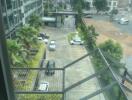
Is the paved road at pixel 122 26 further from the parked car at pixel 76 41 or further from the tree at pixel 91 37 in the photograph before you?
the parked car at pixel 76 41

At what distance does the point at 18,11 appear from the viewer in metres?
8.86

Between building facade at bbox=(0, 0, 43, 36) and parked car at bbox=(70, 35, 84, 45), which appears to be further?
parked car at bbox=(70, 35, 84, 45)

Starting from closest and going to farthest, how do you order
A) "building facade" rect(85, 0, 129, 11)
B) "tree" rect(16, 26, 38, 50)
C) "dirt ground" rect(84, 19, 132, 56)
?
"tree" rect(16, 26, 38, 50)
"dirt ground" rect(84, 19, 132, 56)
"building facade" rect(85, 0, 129, 11)

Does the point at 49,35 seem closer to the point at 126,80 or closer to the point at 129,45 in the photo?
the point at 129,45

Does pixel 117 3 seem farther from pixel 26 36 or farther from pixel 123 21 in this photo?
pixel 26 36

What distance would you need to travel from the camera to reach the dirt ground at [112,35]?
1161cm

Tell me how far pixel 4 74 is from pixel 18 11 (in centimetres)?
841

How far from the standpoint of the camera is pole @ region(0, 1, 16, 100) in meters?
0.62

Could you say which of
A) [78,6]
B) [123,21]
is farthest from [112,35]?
[78,6]

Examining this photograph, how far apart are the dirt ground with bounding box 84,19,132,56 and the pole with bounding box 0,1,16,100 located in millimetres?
9833

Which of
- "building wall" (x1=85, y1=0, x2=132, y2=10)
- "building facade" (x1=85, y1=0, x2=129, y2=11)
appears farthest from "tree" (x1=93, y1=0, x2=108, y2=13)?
"building wall" (x1=85, y1=0, x2=132, y2=10)

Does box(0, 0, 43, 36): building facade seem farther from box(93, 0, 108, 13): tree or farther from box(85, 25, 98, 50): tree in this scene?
box(93, 0, 108, 13): tree

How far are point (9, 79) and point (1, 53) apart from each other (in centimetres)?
8

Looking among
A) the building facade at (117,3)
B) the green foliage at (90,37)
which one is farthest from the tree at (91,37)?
the building facade at (117,3)
